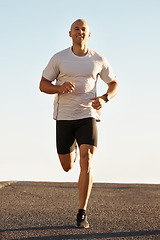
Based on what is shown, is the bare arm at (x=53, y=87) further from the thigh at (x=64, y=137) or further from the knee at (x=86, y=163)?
the knee at (x=86, y=163)

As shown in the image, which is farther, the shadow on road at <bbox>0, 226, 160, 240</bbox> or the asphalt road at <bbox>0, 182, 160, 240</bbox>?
the asphalt road at <bbox>0, 182, 160, 240</bbox>

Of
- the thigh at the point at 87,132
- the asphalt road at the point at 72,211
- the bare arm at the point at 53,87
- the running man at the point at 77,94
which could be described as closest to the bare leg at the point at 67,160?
the running man at the point at 77,94

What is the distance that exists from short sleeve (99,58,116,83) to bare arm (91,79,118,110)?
0.29 ft

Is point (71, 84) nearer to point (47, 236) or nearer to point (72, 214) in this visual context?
point (47, 236)

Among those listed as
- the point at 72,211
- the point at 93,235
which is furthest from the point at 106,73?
the point at 72,211

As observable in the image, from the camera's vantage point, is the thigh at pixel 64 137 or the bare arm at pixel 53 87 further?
the thigh at pixel 64 137

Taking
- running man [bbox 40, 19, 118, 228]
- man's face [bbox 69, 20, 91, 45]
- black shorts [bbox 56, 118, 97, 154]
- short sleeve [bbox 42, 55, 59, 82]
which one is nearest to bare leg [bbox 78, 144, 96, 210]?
running man [bbox 40, 19, 118, 228]

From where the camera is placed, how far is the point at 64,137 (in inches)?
234

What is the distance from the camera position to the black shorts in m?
5.64

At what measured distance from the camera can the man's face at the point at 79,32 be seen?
5785 mm

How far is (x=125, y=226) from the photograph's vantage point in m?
6.10

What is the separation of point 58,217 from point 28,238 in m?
1.51

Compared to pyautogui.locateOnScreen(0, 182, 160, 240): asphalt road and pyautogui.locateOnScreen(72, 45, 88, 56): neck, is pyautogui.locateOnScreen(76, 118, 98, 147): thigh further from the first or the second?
pyautogui.locateOnScreen(0, 182, 160, 240): asphalt road

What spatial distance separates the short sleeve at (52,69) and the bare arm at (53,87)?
8cm
